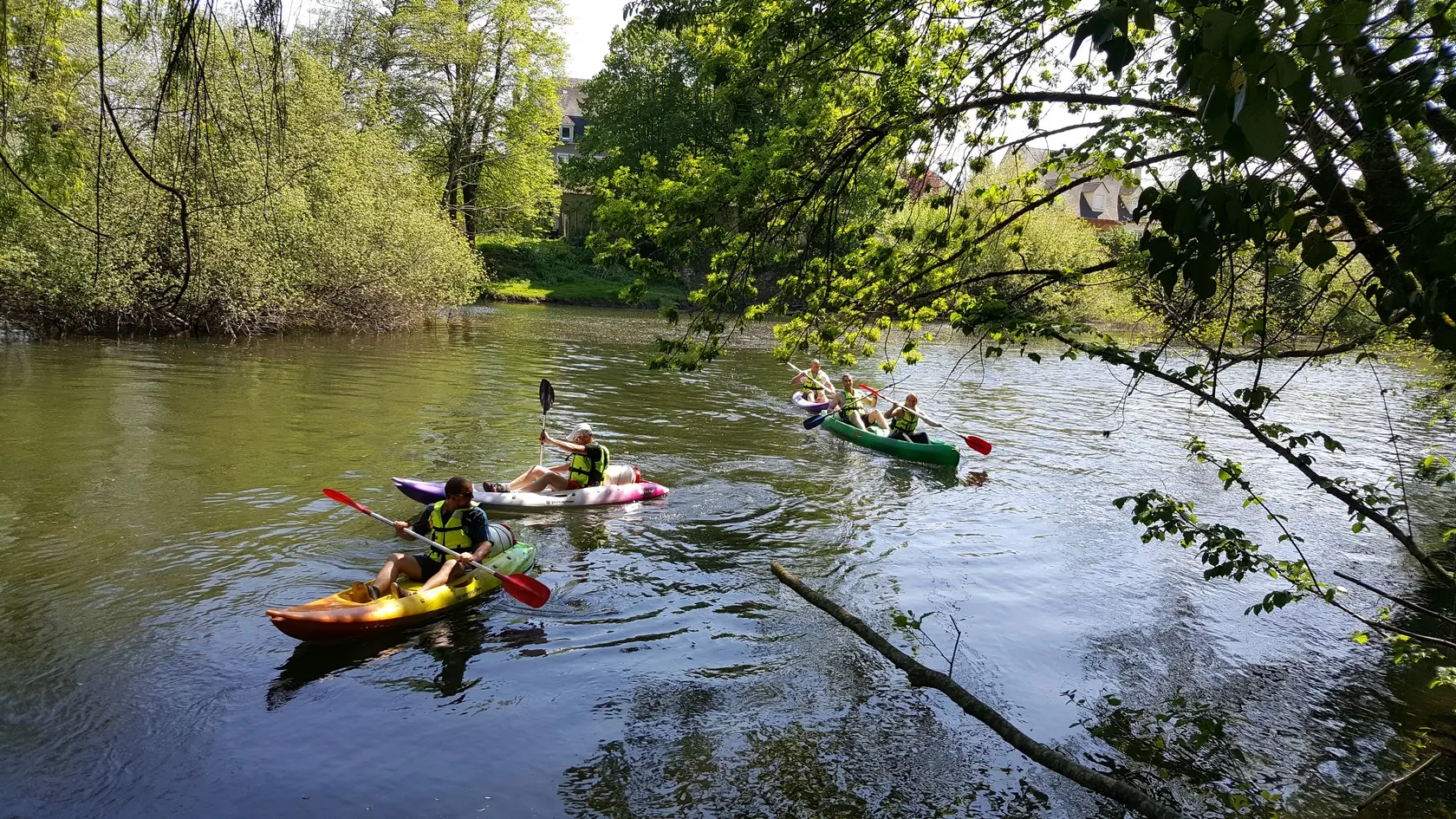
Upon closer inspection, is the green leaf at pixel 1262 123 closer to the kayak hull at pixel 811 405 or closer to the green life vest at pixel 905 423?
the green life vest at pixel 905 423

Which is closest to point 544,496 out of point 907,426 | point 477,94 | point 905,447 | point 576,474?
point 576,474

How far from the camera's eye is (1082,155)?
5480 mm

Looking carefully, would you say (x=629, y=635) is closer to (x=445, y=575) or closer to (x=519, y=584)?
(x=519, y=584)

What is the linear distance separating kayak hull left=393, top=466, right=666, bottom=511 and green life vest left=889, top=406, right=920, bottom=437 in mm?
4856

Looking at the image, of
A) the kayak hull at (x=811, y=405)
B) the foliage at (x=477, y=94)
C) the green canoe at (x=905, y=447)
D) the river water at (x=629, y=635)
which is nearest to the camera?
the river water at (x=629, y=635)

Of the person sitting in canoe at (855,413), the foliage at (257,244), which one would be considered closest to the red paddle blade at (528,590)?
the foliage at (257,244)

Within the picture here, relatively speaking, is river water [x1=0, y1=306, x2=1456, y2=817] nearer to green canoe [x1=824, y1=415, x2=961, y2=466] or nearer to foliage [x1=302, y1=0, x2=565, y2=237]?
green canoe [x1=824, y1=415, x2=961, y2=466]

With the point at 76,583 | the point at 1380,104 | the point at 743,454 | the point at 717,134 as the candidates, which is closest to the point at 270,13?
the point at 1380,104

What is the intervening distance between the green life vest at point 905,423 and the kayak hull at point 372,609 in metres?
8.20

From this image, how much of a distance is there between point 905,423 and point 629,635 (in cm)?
846

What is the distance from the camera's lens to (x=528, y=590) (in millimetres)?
7527

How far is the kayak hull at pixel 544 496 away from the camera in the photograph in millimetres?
9977

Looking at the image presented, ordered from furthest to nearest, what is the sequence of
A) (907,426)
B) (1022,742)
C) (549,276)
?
(549,276), (907,426), (1022,742)

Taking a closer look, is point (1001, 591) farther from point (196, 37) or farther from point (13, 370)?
point (13, 370)
